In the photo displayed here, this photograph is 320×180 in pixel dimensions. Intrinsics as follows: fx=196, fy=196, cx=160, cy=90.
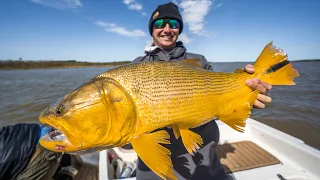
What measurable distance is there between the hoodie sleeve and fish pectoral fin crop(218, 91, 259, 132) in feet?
11.3

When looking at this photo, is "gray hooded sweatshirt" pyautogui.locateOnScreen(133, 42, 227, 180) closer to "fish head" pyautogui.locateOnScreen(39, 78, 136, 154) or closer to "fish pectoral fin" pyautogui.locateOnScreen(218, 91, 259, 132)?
"fish pectoral fin" pyautogui.locateOnScreen(218, 91, 259, 132)

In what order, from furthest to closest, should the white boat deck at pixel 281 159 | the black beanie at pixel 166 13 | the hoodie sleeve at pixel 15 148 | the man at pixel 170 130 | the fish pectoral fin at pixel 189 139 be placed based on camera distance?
1. the white boat deck at pixel 281 159
2. the black beanie at pixel 166 13
3. the hoodie sleeve at pixel 15 148
4. the man at pixel 170 130
5. the fish pectoral fin at pixel 189 139

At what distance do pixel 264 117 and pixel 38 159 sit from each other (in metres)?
10.4

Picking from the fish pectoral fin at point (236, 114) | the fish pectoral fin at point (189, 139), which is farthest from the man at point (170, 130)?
the fish pectoral fin at point (189, 139)

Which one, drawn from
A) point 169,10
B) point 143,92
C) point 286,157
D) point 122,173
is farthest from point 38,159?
point 286,157

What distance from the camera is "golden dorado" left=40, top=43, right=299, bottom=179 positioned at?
1.72 metres

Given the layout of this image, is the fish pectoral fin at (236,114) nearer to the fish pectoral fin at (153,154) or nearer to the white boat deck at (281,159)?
the fish pectoral fin at (153,154)

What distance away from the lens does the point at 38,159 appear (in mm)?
3672

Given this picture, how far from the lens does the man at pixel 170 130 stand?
9.73ft

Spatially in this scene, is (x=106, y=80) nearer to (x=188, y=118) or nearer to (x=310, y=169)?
(x=188, y=118)

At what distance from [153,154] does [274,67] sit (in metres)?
1.84

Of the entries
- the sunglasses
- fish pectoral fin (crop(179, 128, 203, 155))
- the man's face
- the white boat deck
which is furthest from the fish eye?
the sunglasses

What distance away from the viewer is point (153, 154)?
1782 millimetres

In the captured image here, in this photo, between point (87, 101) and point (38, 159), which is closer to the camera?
point (87, 101)
